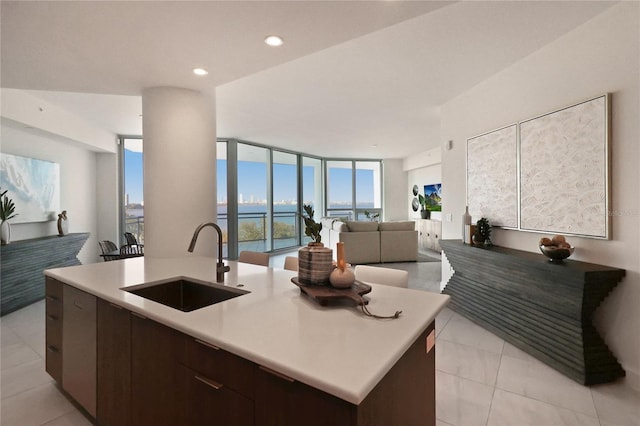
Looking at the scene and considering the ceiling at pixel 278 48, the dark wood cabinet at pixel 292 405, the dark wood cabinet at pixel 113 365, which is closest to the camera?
the dark wood cabinet at pixel 292 405

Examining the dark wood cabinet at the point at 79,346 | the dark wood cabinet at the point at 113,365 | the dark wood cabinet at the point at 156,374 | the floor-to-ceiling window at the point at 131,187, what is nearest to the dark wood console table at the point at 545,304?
the dark wood cabinet at the point at 156,374

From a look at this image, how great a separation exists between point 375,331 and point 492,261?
2365 millimetres

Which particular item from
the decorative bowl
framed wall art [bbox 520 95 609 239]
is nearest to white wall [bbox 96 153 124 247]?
framed wall art [bbox 520 95 609 239]

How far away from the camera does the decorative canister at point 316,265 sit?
4.82 feet

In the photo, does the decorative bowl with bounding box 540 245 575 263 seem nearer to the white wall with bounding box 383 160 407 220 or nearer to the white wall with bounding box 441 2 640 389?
the white wall with bounding box 441 2 640 389

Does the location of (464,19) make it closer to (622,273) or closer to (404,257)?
(622,273)

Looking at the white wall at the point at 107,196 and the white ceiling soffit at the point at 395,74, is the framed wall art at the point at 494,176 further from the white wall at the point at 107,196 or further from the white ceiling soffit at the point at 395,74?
the white wall at the point at 107,196

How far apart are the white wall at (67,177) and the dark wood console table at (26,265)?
0.25m

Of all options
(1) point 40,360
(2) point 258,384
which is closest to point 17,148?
(1) point 40,360

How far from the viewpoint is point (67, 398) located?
2.01 m

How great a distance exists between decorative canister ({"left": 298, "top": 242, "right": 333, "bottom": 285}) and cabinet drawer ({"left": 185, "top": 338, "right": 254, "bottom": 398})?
1.85 feet

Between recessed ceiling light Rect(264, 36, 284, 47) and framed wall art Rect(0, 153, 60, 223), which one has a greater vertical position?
recessed ceiling light Rect(264, 36, 284, 47)

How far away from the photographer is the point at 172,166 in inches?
114

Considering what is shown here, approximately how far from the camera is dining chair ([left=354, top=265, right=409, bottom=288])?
1.85m
